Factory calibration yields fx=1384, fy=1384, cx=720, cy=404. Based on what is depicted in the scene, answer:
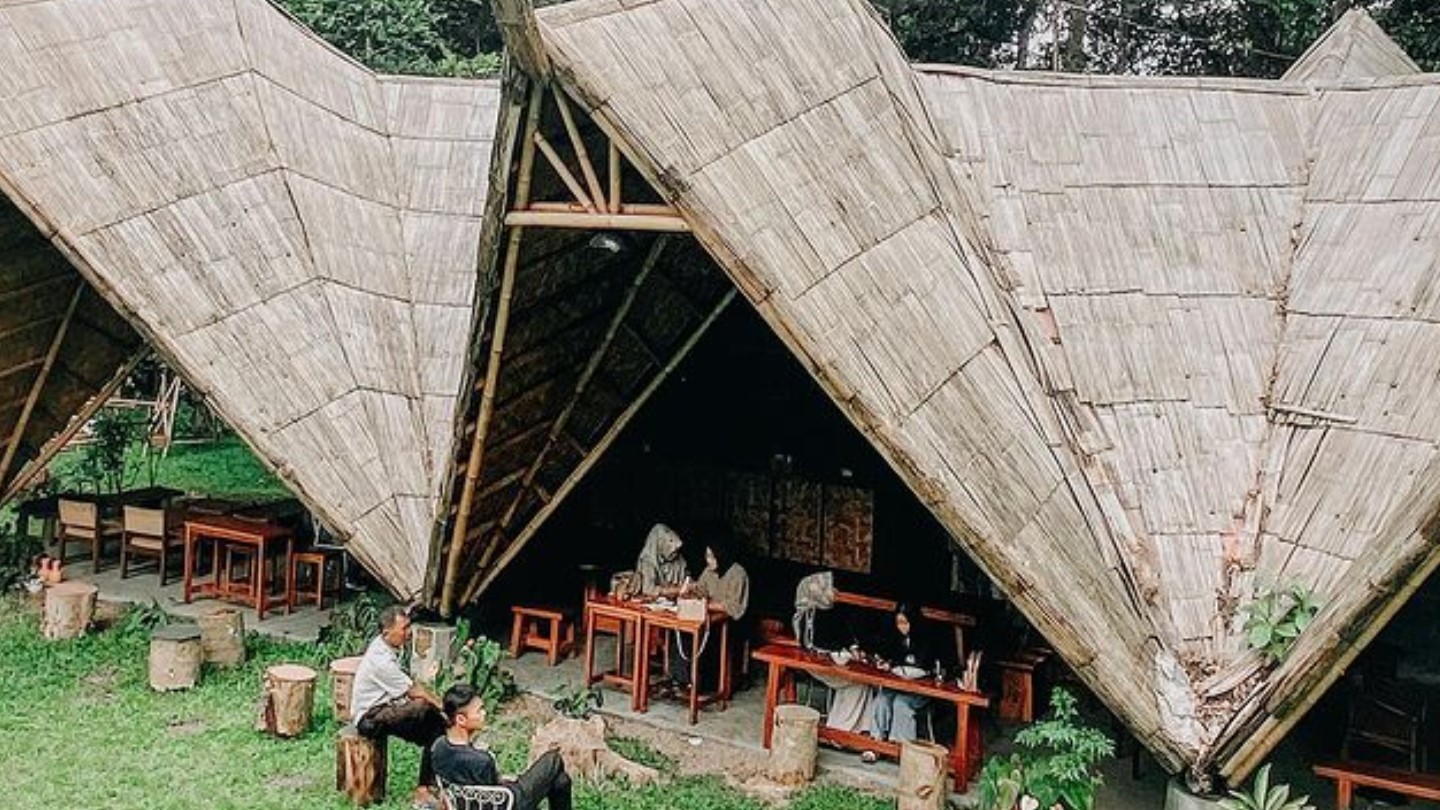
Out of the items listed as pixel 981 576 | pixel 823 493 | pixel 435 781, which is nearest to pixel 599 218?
pixel 435 781

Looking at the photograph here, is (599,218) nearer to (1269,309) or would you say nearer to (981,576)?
(1269,309)

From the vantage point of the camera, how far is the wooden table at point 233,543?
13289 millimetres

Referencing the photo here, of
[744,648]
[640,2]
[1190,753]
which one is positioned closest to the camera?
[1190,753]

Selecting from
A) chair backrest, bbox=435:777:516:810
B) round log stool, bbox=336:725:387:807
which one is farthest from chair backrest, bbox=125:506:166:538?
chair backrest, bbox=435:777:516:810

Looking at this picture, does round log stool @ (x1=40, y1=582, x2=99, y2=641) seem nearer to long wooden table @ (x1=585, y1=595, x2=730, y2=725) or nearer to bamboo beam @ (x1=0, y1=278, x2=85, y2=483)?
bamboo beam @ (x1=0, y1=278, x2=85, y2=483)

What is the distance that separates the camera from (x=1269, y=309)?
452 inches

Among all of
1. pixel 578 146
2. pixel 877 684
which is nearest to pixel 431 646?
pixel 877 684

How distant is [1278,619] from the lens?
884 cm

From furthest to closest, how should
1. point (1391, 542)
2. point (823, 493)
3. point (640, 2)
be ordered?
point (823, 493), point (640, 2), point (1391, 542)

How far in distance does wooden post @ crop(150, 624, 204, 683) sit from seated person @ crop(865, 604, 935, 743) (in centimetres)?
557

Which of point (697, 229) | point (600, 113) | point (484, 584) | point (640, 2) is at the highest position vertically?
point (640, 2)

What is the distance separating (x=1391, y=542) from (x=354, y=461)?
773 centimetres

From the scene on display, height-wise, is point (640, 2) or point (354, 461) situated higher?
point (640, 2)

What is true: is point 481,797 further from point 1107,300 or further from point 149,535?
point 149,535
